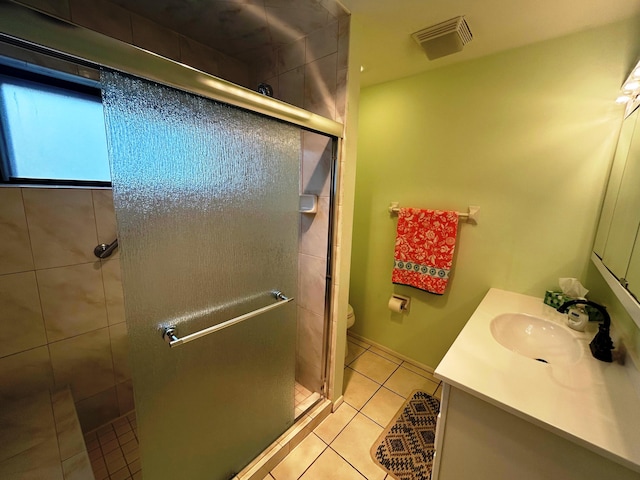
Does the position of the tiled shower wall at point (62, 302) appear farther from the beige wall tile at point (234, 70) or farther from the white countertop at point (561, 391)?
the white countertop at point (561, 391)

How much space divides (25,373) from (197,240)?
1.23 m

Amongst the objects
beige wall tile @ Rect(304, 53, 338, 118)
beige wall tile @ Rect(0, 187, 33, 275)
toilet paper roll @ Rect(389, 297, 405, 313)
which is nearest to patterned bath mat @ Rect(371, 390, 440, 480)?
toilet paper roll @ Rect(389, 297, 405, 313)

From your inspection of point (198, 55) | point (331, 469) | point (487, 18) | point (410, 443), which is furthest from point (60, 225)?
point (487, 18)

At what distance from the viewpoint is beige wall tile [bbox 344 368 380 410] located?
1745 millimetres

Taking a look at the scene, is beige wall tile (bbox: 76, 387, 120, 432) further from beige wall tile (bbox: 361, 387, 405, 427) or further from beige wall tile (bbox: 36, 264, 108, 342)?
beige wall tile (bbox: 361, 387, 405, 427)

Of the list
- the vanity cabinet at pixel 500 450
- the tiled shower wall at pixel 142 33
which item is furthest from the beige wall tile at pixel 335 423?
the tiled shower wall at pixel 142 33

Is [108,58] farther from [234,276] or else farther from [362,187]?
[362,187]

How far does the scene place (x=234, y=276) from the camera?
105 cm

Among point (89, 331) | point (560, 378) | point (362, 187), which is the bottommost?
point (89, 331)

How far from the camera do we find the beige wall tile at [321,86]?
4.36 feet

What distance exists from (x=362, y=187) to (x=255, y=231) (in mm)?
1320

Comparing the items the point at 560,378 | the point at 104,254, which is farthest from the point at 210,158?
the point at 560,378

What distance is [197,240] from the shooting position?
0.91 metres

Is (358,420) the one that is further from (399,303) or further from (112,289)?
(112,289)
